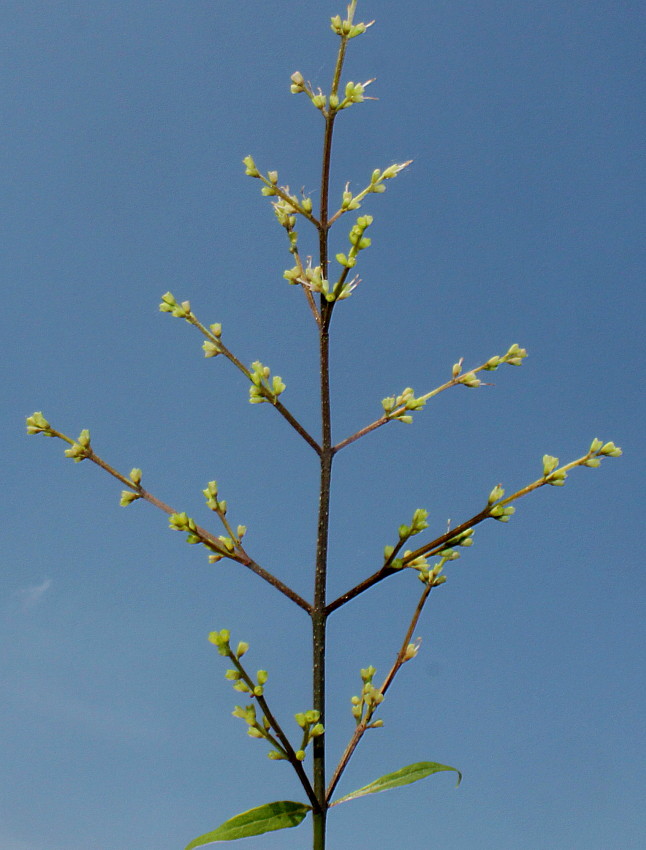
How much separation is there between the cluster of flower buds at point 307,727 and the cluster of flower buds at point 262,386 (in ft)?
5.50

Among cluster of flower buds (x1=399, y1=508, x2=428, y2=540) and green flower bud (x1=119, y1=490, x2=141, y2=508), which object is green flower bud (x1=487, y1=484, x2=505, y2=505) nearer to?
cluster of flower buds (x1=399, y1=508, x2=428, y2=540)

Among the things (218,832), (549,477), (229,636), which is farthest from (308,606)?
(549,477)

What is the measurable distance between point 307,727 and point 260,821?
0.59 meters

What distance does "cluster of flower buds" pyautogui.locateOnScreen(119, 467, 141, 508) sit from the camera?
406cm

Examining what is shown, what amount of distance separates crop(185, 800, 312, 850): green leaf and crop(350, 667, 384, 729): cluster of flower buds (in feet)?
1.76

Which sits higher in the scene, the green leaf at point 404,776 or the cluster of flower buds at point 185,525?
the cluster of flower buds at point 185,525

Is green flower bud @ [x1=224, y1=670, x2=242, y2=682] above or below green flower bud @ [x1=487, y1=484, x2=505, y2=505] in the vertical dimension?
below

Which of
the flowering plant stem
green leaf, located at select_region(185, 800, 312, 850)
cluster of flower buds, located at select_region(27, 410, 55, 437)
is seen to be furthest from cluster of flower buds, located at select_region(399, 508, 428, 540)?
cluster of flower buds, located at select_region(27, 410, 55, 437)

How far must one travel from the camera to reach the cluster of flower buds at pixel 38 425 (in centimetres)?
422

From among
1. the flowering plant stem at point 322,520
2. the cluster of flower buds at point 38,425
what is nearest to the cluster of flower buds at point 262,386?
the flowering plant stem at point 322,520

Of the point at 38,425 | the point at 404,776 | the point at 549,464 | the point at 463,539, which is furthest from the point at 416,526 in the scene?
the point at 38,425

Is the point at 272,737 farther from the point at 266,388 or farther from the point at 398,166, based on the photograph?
the point at 398,166

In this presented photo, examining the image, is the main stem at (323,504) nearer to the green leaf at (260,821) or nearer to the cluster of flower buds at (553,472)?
the green leaf at (260,821)

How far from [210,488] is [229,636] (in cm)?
88
